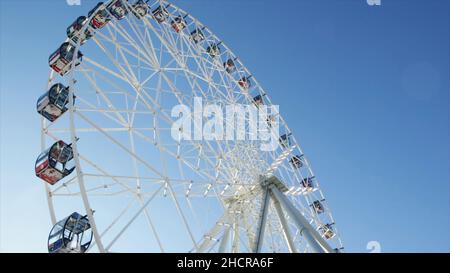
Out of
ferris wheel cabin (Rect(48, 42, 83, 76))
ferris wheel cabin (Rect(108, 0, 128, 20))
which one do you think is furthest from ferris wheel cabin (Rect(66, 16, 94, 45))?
ferris wheel cabin (Rect(108, 0, 128, 20))

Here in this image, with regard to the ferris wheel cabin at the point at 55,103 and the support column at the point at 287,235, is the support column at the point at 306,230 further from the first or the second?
the ferris wheel cabin at the point at 55,103

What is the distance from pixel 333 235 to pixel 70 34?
18905 millimetres

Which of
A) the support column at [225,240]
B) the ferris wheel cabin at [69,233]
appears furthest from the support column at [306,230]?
the ferris wheel cabin at [69,233]

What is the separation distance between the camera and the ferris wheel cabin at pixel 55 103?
45.1ft

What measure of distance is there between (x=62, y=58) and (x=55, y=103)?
2746 mm

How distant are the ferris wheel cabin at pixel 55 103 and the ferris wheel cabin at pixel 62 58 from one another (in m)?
1.93

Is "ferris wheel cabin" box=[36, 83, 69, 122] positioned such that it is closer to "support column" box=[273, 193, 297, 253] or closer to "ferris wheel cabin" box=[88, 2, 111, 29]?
"ferris wheel cabin" box=[88, 2, 111, 29]

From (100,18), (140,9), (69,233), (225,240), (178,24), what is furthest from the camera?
(178,24)

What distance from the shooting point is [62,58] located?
50.9 ft

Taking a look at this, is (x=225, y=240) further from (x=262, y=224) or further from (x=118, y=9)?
(x=118, y=9)

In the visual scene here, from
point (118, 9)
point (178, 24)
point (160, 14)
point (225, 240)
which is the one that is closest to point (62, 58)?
point (118, 9)

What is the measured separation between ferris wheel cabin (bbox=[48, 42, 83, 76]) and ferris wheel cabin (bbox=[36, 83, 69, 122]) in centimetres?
193
